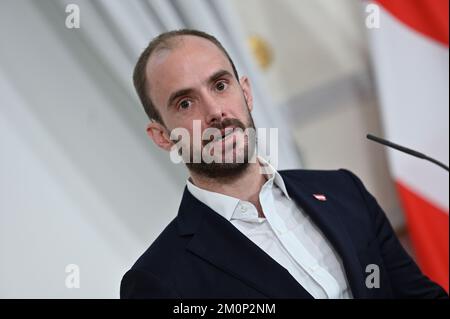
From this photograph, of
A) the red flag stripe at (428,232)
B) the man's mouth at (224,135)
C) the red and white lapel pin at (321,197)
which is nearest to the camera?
the man's mouth at (224,135)

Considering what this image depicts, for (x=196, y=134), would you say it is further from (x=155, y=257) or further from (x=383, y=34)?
(x=383, y=34)

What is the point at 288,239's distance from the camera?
3.07ft

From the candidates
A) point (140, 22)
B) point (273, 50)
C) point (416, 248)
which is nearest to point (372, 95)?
point (273, 50)

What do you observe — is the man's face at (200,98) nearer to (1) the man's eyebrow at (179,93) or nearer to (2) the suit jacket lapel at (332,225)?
(1) the man's eyebrow at (179,93)

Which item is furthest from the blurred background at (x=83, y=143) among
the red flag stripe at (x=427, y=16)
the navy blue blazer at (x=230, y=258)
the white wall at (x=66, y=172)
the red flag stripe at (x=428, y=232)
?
the red flag stripe at (x=427, y=16)

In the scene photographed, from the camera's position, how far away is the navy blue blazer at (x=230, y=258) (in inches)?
35.0

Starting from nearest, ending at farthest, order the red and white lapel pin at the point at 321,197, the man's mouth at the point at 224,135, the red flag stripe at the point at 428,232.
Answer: the man's mouth at the point at 224,135 < the red and white lapel pin at the point at 321,197 < the red flag stripe at the point at 428,232

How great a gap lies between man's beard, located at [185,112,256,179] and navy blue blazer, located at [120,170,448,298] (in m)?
0.06

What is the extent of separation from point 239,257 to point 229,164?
135 millimetres

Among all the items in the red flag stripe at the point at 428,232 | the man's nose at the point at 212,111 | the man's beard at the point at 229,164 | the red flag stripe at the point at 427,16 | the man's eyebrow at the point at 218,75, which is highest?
the red flag stripe at the point at 427,16

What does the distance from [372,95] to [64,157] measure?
790 millimetres

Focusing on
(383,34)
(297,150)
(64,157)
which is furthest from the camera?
(383,34)

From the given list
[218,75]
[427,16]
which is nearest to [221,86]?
[218,75]

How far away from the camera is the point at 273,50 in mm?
1523
